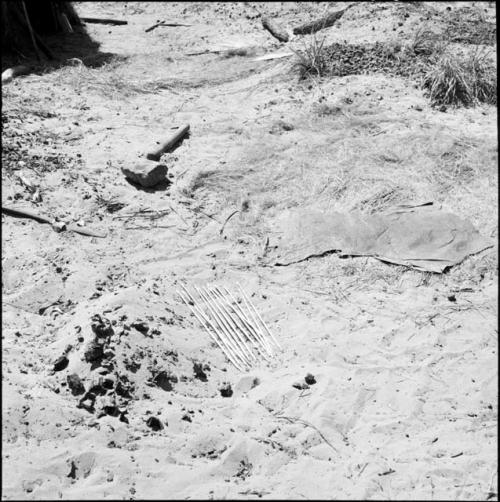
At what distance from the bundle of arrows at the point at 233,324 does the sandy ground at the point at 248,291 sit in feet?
0.27

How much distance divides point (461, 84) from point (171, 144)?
2.91m

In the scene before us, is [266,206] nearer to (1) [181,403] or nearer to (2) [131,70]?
(1) [181,403]

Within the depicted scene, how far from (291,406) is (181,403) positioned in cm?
62

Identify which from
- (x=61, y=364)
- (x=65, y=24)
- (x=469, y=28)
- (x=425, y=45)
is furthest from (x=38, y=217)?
(x=469, y=28)

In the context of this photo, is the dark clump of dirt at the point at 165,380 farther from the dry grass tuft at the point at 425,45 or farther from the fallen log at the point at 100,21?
the fallen log at the point at 100,21

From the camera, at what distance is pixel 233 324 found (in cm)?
451

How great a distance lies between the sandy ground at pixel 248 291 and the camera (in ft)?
11.4

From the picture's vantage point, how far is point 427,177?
233 inches

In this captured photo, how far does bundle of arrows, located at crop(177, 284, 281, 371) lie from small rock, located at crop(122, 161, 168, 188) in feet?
4.39

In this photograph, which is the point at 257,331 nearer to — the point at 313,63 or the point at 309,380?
the point at 309,380

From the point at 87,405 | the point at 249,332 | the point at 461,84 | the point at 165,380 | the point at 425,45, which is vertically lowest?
the point at 249,332

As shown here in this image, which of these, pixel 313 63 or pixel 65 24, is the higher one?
pixel 65 24

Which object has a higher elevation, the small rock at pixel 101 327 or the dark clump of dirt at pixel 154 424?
the small rock at pixel 101 327

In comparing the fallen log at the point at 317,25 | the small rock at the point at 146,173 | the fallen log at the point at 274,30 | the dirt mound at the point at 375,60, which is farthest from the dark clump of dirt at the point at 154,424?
the fallen log at the point at 317,25
